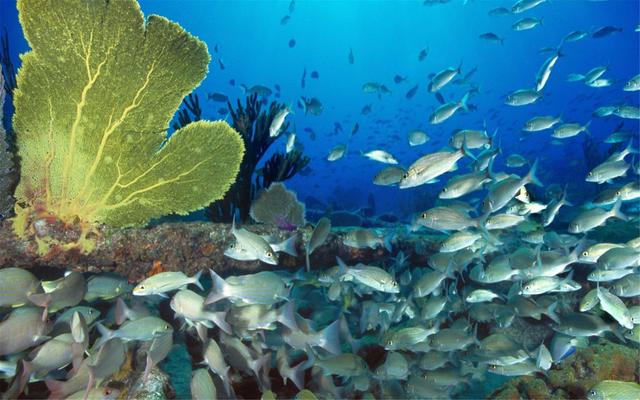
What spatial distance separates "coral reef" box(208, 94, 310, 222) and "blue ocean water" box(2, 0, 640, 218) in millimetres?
39910

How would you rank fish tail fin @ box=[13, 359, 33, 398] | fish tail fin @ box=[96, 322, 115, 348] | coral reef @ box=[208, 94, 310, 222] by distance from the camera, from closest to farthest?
fish tail fin @ box=[13, 359, 33, 398] < fish tail fin @ box=[96, 322, 115, 348] < coral reef @ box=[208, 94, 310, 222]

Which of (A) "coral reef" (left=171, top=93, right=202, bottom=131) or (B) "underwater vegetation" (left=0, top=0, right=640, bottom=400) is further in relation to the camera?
(A) "coral reef" (left=171, top=93, right=202, bottom=131)

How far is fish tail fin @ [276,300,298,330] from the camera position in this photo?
121 inches

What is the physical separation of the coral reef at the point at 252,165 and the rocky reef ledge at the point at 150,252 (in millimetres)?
1750

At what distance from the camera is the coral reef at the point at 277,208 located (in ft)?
19.6

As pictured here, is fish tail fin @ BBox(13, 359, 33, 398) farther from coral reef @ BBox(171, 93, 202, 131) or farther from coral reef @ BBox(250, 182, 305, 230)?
coral reef @ BBox(171, 93, 202, 131)

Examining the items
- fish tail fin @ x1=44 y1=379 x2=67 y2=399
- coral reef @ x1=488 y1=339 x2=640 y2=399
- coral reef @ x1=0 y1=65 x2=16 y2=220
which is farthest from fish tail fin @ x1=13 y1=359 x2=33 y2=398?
coral reef @ x1=488 y1=339 x2=640 y2=399

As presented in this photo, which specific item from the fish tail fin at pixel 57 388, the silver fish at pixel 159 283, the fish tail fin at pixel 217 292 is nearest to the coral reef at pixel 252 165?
the silver fish at pixel 159 283

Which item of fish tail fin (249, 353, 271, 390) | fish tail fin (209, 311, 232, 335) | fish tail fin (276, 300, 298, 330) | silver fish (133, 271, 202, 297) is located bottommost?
fish tail fin (249, 353, 271, 390)

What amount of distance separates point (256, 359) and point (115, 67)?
3.19 meters

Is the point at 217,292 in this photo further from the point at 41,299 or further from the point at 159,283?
the point at 41,299

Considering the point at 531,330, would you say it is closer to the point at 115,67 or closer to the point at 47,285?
the point at 47,285

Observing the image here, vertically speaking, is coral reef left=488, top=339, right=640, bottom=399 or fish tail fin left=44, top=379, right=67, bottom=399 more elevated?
fish tail fin left=44, top=379, right=67, bottom=399

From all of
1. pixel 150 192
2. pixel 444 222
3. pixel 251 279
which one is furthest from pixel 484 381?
pixel 150 192
